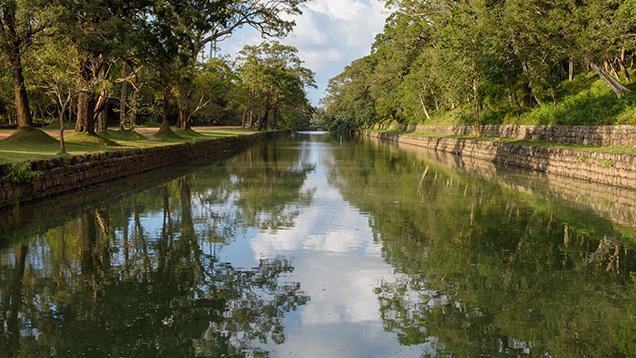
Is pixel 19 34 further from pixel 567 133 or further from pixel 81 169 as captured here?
pixel 567 133

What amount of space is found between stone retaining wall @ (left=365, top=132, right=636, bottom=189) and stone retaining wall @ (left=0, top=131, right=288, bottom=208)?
1829 centimetres

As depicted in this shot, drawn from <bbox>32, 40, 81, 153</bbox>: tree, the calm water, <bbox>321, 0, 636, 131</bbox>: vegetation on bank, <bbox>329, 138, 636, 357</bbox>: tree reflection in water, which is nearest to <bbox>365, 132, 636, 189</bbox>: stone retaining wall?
<bbox>321, 0, 636, 131</bbox>: vegetation on bank

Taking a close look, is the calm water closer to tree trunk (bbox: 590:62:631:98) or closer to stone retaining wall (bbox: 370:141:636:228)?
stone retaining wall (bbox: 370:141:636:228)

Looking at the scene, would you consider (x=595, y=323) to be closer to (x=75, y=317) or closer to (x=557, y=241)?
(x=557, y=241)

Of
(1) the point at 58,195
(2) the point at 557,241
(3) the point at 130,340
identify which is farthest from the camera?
Result: (1) the point at 58,195

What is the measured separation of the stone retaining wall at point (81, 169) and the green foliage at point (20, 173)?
0.10 metres

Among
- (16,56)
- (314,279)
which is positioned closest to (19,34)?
(16,56)

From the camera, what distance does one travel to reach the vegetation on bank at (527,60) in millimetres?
25484

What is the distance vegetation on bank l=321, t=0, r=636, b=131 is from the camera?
2548 cm

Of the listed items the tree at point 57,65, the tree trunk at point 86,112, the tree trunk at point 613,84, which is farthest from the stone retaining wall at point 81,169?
the tree trunk at point 613,84

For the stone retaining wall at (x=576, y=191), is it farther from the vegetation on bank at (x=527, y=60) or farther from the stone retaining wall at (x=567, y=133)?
the vegetation on bank at (x=527, y=60)

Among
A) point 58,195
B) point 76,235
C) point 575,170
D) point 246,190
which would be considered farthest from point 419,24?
point 76,235

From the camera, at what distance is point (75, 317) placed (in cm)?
708

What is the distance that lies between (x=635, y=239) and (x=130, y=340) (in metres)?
10.1
